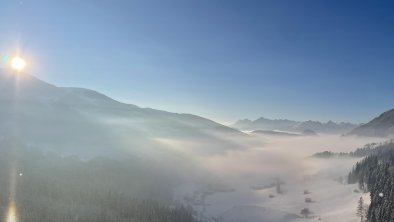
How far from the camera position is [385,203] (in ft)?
623

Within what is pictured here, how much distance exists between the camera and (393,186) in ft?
653

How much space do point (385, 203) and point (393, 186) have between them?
13.1 m

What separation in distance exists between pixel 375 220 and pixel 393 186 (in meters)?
17.4

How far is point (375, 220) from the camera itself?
195500mm

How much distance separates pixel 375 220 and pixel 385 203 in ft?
34.2

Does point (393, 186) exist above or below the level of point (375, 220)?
above
